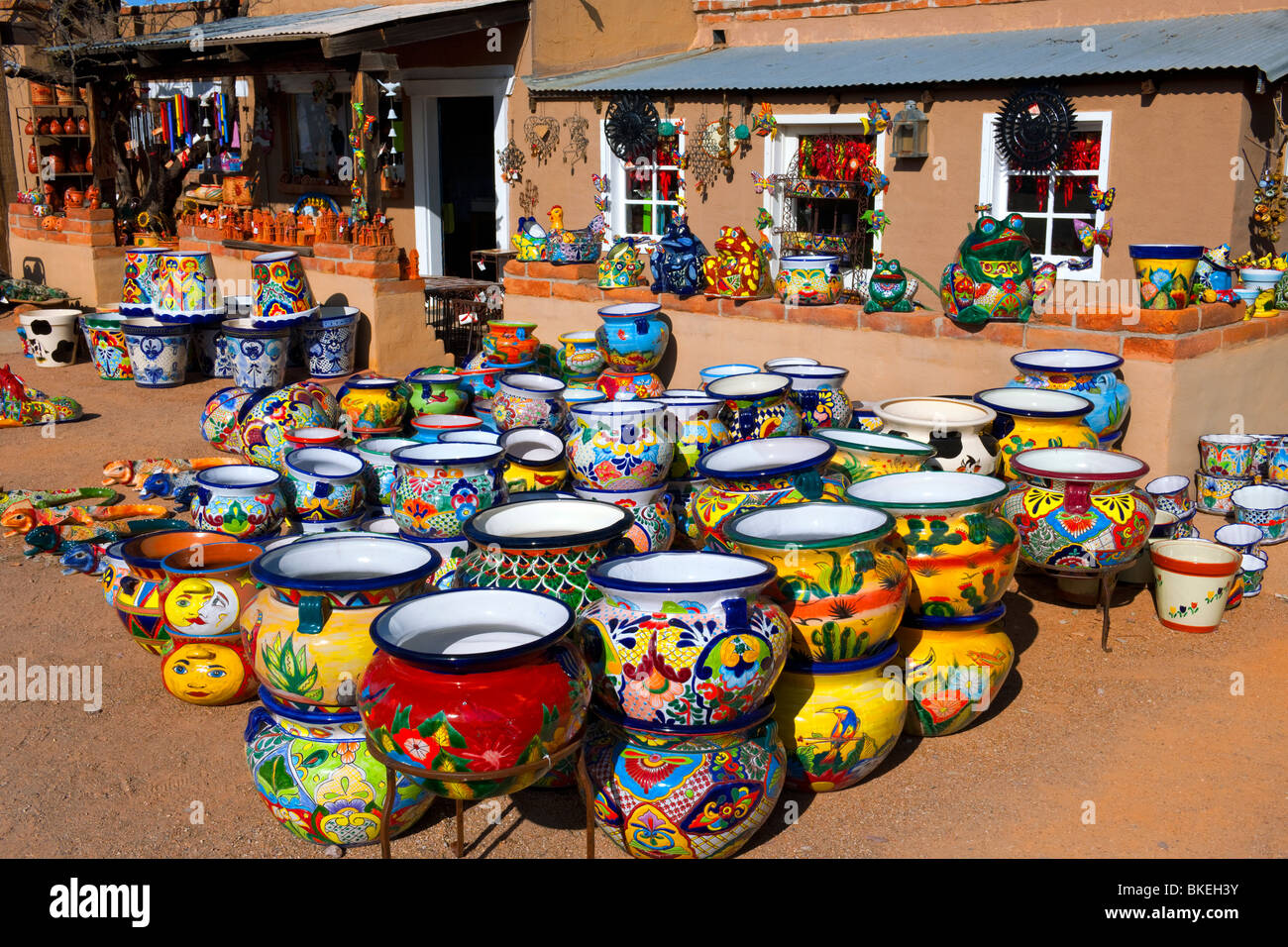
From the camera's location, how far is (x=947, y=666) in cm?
412

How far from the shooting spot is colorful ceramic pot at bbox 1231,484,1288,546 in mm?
6285

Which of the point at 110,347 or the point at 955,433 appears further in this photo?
the point at 110,347

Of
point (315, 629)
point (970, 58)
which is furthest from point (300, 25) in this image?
point (315, 629)

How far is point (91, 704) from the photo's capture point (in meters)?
4.56

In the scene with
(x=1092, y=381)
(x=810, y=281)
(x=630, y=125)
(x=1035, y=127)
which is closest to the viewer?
(x=1092, y=381)

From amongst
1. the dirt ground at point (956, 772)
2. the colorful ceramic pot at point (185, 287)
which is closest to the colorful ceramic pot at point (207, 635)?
the dirt ground at point (956, 772)

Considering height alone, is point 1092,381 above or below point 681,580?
above

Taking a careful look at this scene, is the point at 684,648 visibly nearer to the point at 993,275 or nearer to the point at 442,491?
the point at 442,491

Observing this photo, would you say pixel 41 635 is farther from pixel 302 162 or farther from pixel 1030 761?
pixel 302 162

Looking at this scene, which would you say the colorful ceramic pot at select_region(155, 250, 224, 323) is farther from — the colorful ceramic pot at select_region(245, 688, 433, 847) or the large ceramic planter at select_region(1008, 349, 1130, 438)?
the colorful ceramic pot at select_region(245, 688, 433, 847)

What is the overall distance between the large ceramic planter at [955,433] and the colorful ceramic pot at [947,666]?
4.44 ft

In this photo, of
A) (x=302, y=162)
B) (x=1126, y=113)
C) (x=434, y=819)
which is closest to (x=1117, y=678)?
(x=434, y=819)

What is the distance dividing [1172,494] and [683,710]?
12.5 feet

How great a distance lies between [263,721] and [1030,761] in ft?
8.41
